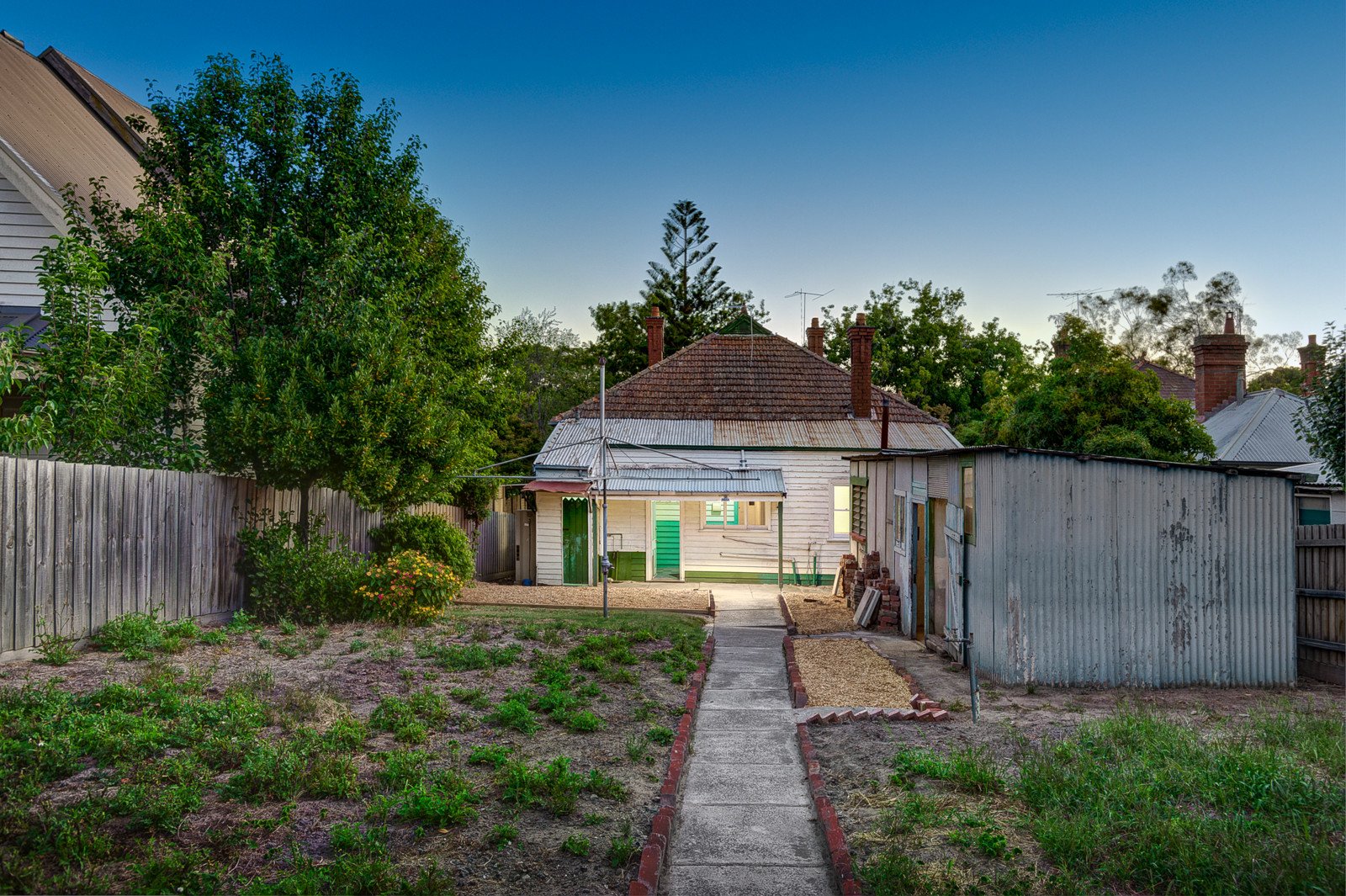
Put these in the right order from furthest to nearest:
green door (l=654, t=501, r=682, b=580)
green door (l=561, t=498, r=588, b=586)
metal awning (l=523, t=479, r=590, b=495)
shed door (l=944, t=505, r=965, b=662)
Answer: green door (l=654, t=501, r=682, b=580)
green door (l=561, t=498, r=588, b=586)
metal awning (l=523, t=479, r=590, b=495)
shed door (l=944, t=505, r=965, b=662)

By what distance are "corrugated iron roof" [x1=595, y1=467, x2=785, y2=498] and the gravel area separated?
804 cm

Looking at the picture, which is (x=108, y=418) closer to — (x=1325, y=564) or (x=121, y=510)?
(x=121, y=510)

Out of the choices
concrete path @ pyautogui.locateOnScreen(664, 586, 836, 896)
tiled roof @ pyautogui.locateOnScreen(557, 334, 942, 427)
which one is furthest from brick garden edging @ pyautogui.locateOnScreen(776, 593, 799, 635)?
Answer: tiled roof @ pyautogui.locateOnScreen(557, 334, 942, 427)

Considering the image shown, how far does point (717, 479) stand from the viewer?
23641mm

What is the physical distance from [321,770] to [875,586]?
1206cm

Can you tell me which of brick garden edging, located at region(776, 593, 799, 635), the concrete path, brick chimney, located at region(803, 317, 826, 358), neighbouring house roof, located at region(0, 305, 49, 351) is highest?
brick chimney, located at region(803, 317, 826, 358)

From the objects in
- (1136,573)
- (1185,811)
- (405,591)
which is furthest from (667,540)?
(1185,811)

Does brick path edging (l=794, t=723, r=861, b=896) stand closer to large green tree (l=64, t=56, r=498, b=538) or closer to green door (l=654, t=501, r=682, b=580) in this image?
large green tree (l=64, t=56, r=498, b=538)

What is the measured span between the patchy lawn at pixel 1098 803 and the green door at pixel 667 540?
50.3 ft

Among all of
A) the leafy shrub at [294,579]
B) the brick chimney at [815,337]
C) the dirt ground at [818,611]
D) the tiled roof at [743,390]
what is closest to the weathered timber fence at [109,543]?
the leafy shrub at [294,579]

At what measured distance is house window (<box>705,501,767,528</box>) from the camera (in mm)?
24719

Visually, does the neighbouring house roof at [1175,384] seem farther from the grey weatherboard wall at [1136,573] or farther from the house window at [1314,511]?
the grey weatherboard wall at [1136,573]

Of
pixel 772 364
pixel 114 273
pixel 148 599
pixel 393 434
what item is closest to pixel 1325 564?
pixel 393 434

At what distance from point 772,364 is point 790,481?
5.88m
